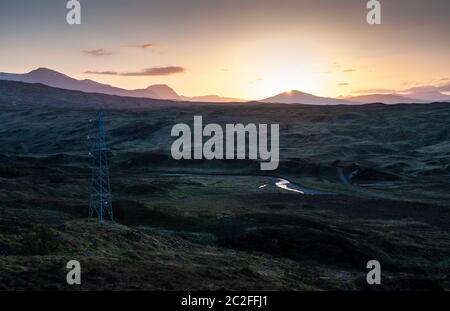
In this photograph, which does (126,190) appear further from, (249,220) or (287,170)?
(287,170)

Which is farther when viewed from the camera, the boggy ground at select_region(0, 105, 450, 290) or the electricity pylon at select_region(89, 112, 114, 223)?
the electricity pylon at select_region(89, 112, 114, 223)

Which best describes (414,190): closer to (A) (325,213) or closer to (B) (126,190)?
(A) (325,213)

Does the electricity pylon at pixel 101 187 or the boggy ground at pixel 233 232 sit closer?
the boggy ground at pixel 233 232

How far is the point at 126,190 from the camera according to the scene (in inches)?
3388

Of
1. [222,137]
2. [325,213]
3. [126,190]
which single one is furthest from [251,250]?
[222,137]

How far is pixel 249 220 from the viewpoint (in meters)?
55.6

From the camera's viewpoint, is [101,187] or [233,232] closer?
[101,187]

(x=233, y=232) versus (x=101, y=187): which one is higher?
(x=101, y=187)

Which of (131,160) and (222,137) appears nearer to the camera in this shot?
(131,160)
